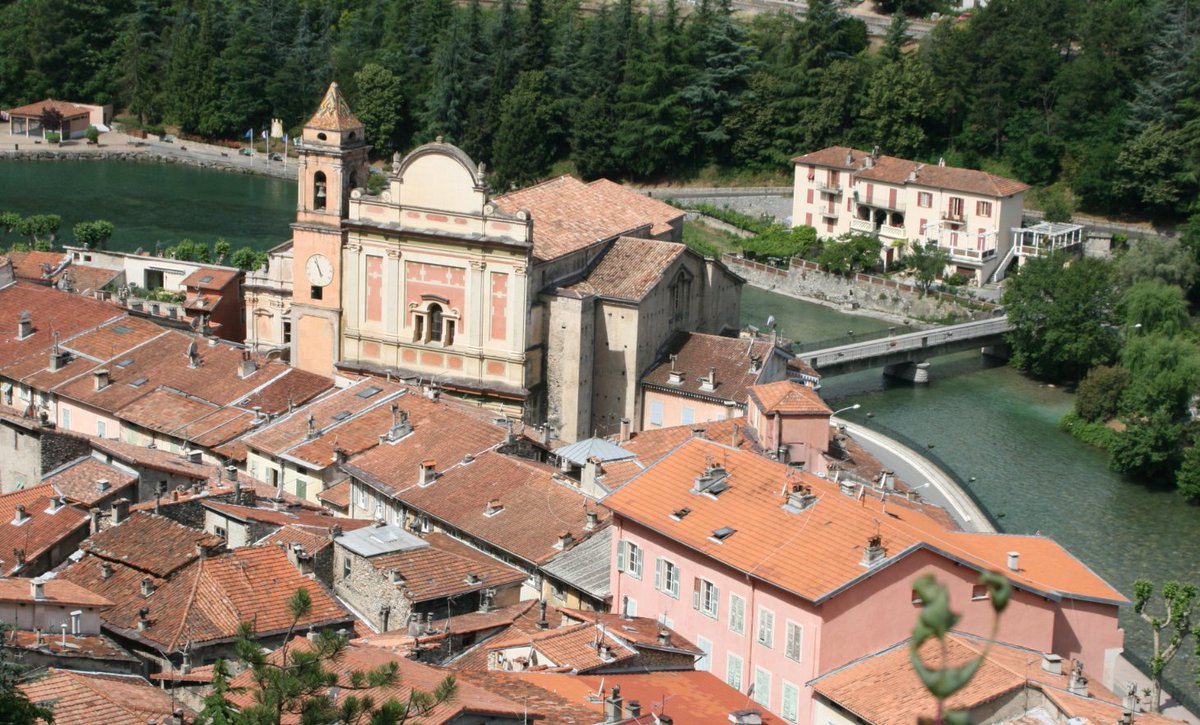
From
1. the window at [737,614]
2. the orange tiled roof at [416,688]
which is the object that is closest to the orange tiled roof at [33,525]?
the orange tiled roof at [416,688]

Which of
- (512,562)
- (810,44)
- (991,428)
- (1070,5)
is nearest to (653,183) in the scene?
(810,44)

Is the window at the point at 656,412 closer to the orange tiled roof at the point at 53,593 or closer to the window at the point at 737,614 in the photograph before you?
the window at the point at 737,614

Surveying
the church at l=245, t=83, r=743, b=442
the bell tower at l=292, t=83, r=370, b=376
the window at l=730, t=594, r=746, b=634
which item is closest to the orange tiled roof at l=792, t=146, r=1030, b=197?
the church at l=245, t=83, r=743, b=442

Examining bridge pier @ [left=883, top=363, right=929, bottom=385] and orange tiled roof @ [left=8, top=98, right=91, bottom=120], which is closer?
bridge pier @ [left=883, top=363, right=929, bottom=385]

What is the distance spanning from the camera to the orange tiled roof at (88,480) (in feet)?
110

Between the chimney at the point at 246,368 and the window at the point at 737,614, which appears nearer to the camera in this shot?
the window at the point at 737,614

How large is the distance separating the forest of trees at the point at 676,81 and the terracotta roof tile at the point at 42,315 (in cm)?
4004

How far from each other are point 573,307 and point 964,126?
41.1 m

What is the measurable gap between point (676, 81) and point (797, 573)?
202 ft

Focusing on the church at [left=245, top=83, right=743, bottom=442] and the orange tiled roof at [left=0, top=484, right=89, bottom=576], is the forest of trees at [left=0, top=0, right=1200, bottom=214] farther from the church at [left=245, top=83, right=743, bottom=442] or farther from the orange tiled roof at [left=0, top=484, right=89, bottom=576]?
the orange tiled roof at [left=0, top=484, right=89, bottom=576]

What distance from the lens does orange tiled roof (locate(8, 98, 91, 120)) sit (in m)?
103

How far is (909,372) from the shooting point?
205 ft

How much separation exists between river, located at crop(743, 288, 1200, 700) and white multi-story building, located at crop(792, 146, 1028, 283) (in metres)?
7.08

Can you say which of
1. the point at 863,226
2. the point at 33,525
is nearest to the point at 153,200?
the point at 863,226
